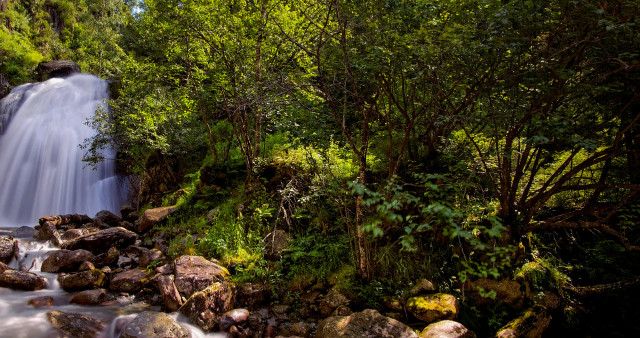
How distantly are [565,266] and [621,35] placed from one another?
132 inches

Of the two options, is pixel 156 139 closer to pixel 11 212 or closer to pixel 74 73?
pixel 11 212

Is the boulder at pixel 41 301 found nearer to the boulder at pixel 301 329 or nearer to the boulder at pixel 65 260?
the boulder at pixel 65 260

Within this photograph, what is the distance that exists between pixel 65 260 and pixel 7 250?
184 cm

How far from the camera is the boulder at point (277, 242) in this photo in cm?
662

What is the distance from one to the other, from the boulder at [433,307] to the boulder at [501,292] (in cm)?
38

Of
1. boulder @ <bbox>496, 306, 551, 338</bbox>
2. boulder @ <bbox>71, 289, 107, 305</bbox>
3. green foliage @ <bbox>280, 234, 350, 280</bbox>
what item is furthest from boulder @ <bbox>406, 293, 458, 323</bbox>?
boulder @ <bbox>71, 289, 107, 305</bbox>

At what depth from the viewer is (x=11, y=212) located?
14.2 meters

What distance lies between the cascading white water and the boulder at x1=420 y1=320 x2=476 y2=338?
15.1 m

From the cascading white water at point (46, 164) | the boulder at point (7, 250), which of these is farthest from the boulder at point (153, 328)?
the cascading white water at point (46, 164)

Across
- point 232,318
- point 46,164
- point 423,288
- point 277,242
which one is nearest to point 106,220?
point 46,164

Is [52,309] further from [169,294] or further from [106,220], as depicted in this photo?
[106,220]

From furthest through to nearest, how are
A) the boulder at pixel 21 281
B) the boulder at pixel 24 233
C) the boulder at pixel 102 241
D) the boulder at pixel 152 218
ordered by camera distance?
1. the boulder at pixel 24 233
2. the boulder at pixel 152 218
3. the boulder at pixel 102 241
4. the boulder at pixel 21 281

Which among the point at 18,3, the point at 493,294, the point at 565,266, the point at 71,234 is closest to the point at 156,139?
the point at 71,234

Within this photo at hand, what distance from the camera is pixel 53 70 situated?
877 inches
